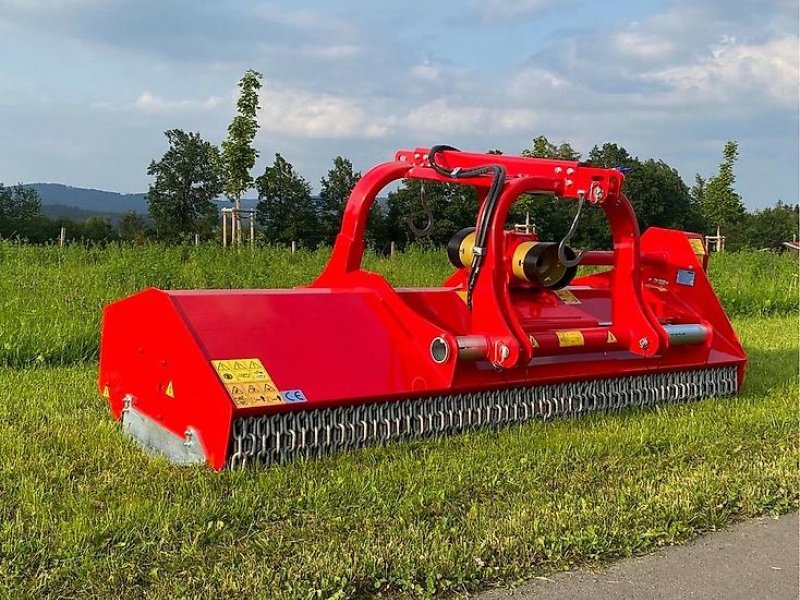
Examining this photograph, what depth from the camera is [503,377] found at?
→ 170 inches

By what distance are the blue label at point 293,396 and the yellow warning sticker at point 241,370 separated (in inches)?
4.0

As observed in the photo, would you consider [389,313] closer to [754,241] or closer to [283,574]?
[283,574]

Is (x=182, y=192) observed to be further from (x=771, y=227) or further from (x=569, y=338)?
(x=569, y=338)

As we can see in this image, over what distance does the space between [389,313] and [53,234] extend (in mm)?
39498

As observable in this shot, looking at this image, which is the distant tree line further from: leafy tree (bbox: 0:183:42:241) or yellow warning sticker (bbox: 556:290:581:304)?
yellow warning sticker (bbox: 556:290:581:304)

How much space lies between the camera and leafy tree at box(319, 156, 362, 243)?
1318 inches

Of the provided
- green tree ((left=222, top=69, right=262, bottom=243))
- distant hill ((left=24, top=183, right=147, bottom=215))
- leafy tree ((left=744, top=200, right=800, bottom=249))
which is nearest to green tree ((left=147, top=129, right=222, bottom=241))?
green tree ((left=222, top=69, right=262, bottom=243))

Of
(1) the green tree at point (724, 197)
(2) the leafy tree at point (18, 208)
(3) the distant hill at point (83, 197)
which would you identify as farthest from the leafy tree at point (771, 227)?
(3) the distant hill at point (83, 197)

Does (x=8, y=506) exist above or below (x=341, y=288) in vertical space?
below

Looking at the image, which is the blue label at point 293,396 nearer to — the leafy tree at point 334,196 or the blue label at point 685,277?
the blue label at point 685,277

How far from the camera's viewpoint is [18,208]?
1813 inches

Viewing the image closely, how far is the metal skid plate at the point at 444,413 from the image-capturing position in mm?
3607

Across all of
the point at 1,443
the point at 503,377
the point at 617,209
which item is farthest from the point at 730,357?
the point at 1,443

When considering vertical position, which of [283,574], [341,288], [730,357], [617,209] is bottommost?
[283,574]
